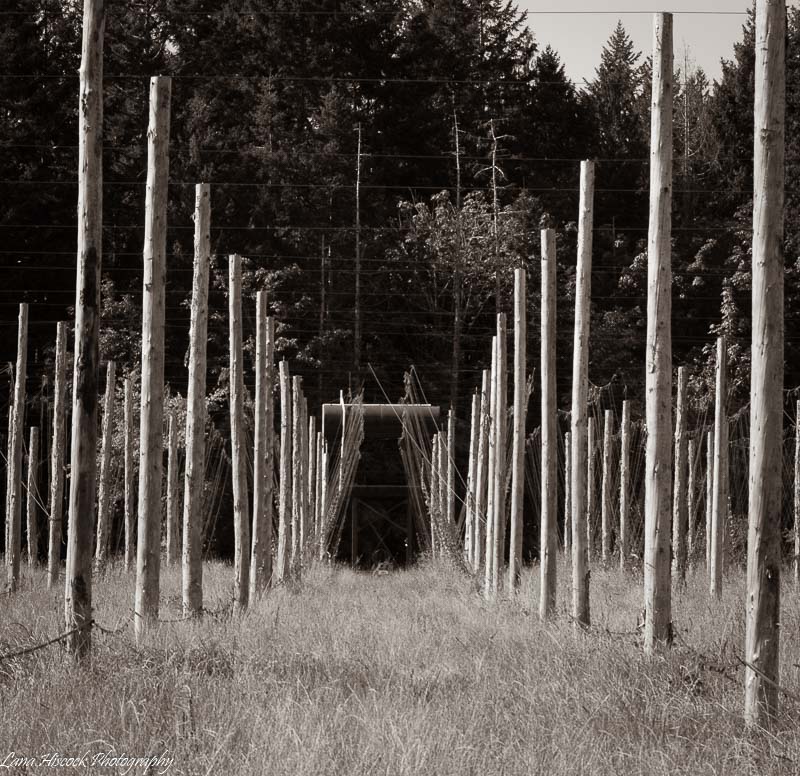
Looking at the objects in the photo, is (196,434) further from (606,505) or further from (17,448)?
(606,505)

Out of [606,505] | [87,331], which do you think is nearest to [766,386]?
[87,331]

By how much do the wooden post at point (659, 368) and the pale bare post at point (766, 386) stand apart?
3.98ft

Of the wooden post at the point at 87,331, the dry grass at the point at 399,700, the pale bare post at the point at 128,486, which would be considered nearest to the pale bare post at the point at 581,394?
the dry grass at the point at 399,700

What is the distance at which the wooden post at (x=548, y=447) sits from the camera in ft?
31.1

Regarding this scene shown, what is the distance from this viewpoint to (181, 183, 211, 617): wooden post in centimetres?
888

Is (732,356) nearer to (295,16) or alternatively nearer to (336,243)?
(336,243)

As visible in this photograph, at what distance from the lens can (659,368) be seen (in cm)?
704

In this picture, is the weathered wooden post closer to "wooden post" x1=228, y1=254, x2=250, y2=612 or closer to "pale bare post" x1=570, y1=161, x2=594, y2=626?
"pale bare post" x1=570, y1=161, x2=594, y2=626

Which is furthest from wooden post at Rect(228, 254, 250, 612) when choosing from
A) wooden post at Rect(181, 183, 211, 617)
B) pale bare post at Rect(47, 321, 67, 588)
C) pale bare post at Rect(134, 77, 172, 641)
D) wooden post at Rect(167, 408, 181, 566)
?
wooden post at Rect(167, 408, 181, 566)

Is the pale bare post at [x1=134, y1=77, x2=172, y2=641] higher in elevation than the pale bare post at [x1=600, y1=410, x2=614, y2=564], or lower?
higher

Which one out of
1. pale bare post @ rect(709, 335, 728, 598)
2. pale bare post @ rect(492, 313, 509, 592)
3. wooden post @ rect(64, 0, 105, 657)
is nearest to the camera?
wooden post @ rect(64, 0, 105, 657)

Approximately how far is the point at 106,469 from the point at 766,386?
437 inches

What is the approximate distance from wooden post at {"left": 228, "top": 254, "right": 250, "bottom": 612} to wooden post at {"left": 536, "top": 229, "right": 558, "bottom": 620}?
2562 mm

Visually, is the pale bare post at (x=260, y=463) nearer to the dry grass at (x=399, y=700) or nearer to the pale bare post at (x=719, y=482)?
the dry grass at (x=399, y=700)
